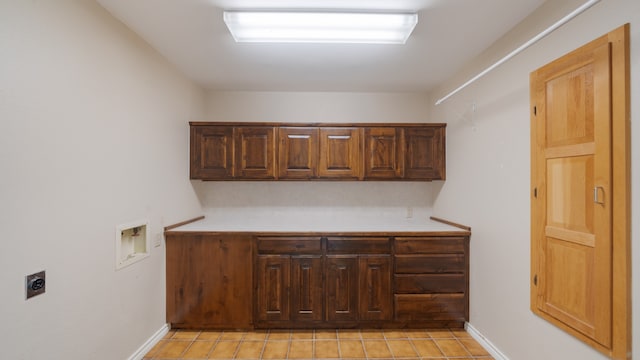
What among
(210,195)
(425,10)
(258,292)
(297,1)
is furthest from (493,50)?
(210,195)

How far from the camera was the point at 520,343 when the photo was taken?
2008 millimetres

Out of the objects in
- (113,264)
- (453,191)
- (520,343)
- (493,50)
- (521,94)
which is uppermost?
(493,50)

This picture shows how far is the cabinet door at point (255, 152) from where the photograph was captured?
3.09m

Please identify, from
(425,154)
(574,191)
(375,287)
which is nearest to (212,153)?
(375,287)

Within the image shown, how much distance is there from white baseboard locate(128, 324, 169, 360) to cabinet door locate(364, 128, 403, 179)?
7.88ft

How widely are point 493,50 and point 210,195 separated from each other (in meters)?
3.15

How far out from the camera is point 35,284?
4.61 ft

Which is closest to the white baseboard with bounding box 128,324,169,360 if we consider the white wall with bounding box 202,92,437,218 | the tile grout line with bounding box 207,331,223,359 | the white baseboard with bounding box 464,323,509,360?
the tile grout line with bounding box 207,331,223,359

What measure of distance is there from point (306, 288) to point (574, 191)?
83.1 inches

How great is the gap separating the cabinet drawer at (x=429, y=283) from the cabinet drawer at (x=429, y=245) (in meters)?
0.22

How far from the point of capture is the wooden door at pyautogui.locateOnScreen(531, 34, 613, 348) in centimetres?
142

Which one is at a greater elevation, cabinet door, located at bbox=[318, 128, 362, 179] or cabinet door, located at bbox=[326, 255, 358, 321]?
cabinet door, located at bbox=[318, 128, 362, 179]

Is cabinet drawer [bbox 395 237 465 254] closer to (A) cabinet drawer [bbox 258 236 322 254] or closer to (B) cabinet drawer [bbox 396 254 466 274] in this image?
(B) cabinet drawer [bbox 396 254 466 274]

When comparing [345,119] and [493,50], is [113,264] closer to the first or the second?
[345,119]
